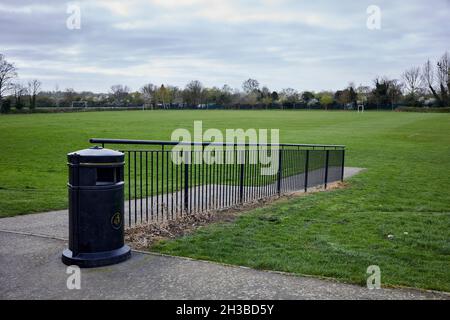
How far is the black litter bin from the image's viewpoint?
4.88 meters

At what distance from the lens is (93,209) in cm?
490

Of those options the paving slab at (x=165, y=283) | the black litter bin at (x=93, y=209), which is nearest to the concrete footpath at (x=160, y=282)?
the paving slab at (x=165, y=283)

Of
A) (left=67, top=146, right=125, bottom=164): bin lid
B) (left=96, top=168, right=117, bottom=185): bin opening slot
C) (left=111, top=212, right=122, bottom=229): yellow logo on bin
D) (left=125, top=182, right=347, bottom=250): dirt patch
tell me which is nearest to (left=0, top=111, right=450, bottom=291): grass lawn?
(left=125, top=182, right=347, bottom=250): dirt patch

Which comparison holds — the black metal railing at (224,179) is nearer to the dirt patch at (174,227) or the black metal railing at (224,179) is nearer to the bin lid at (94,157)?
the dirt patch at (174,227)

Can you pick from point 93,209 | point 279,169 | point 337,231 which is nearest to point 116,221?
point 93,209

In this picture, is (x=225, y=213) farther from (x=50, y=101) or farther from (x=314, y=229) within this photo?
(x=50, y=101)

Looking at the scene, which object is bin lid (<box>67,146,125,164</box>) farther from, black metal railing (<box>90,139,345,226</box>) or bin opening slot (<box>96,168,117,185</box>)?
black metal railing (<box>90,139,345,226</box>)

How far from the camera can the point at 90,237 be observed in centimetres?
494

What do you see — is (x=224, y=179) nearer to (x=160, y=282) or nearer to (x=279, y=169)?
(x=279, y=169)

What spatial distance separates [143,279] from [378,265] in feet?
8.53

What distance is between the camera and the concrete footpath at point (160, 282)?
4172 millimetres

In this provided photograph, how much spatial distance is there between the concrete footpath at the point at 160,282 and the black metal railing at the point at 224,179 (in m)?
1.97

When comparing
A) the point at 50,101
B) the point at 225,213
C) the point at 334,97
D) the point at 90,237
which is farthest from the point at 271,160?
the point at 334,97
